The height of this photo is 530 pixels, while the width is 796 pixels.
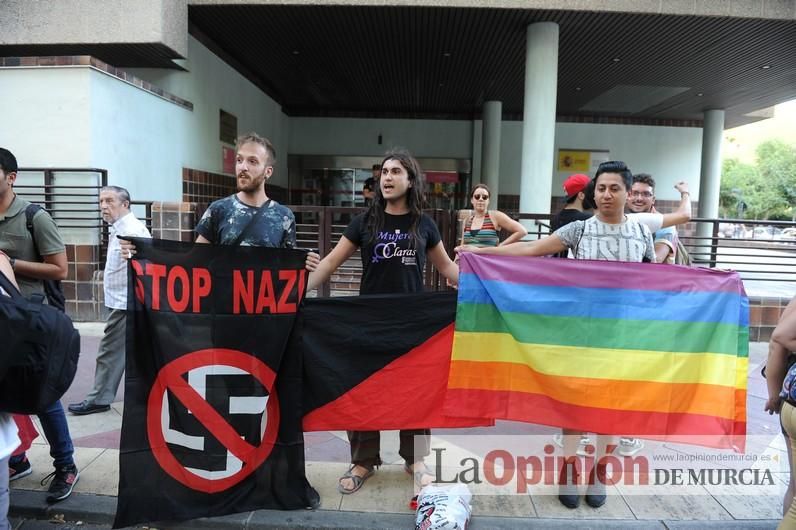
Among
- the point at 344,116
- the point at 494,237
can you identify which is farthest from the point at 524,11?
the point at 344,116

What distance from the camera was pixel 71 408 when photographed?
4645 millimetres

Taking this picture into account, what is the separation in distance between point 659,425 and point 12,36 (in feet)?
36.7

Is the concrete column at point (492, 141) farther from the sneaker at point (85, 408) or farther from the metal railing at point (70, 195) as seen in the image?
the sneaker at point (85, 408)

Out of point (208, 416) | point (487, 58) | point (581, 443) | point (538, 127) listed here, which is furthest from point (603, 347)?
point (487, 58)

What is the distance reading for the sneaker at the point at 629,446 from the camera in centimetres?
410

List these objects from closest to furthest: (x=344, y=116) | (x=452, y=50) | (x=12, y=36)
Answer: (x=12, y=36)
(x=452, y=50)
(x=344, y=116)

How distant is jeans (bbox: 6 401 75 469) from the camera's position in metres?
3.30

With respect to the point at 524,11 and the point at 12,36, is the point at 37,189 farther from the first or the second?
the point at 524,11

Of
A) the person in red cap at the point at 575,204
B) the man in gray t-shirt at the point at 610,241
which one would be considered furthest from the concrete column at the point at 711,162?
the man in gray t-shirt at the point at 610,241

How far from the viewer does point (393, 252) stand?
340 centimetres

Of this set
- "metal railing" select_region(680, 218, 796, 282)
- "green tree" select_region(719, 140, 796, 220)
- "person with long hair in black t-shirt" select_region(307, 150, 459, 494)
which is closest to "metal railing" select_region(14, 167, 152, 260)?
"person with long hair in black t-shirt" select_region(307, 150, 459, 494)

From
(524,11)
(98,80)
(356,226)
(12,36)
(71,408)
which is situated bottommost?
(71,408)

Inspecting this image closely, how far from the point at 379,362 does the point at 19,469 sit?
245 centimetres

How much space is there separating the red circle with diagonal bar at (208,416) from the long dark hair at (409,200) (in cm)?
106
